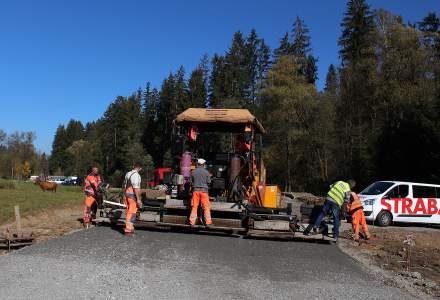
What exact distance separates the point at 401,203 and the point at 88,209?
1192cm

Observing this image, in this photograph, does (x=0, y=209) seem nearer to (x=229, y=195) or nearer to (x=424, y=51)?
(x=229, y=195)

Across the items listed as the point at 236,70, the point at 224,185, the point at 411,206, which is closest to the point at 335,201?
the point at 224,185

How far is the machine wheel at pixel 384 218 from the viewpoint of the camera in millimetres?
19641

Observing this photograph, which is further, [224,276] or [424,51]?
[424,51]

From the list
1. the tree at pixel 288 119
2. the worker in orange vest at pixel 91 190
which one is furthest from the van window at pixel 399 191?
the tree at pixel 288 119

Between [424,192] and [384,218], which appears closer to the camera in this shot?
[384,218]

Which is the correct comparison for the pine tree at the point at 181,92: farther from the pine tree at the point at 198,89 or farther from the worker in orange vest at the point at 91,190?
the worker in orange vest at the point at 91,190

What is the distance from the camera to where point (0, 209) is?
20.3 m

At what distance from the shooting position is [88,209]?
1507cm

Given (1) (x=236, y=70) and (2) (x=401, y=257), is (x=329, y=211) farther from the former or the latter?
(1) (x=236, y=70)

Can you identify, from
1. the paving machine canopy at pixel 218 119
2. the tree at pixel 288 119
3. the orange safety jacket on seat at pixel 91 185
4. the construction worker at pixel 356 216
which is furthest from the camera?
the tree at pixel 288 119

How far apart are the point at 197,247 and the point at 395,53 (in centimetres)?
3814

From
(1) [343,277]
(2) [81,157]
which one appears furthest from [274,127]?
(2) [81,157]

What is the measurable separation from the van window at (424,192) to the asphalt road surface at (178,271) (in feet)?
31.0
